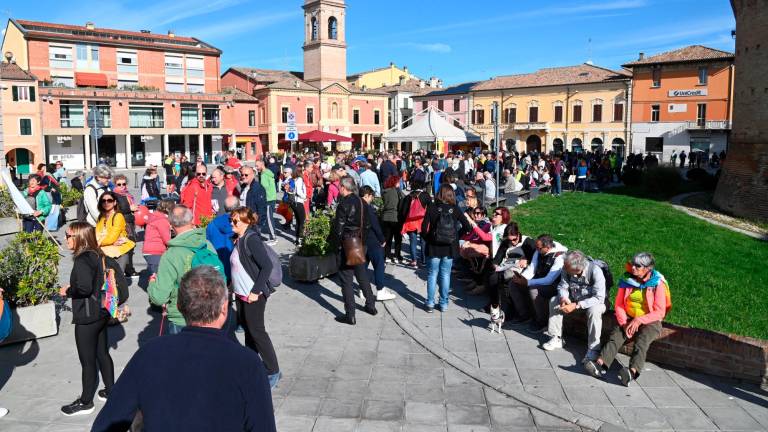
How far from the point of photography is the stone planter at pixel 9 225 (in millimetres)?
12938

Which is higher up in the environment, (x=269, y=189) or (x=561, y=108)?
(x=561, y=108)

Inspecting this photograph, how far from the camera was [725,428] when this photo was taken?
4898mm

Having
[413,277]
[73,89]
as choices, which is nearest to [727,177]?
[413,277]

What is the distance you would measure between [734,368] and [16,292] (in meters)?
7.35

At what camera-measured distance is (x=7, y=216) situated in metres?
13.5

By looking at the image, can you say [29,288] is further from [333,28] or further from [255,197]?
[333,28]

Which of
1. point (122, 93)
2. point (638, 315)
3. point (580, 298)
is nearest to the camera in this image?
point (638, 315)

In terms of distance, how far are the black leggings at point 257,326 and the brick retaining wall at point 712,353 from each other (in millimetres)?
3719

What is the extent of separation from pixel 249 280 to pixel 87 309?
4.28 ft

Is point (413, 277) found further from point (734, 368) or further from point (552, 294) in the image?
point (734, 368)

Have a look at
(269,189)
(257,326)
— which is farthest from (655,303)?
(269,189)

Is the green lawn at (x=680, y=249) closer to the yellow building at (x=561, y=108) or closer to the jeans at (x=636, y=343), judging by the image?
the jeans at (x=636, y=343)

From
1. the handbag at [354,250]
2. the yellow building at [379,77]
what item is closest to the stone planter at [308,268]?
the handbag at [354,250]

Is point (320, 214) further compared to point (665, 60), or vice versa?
point (665, 60)
